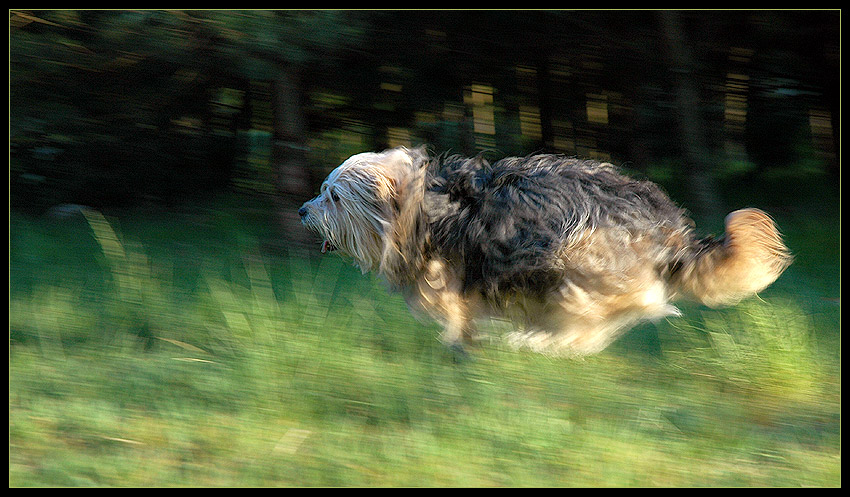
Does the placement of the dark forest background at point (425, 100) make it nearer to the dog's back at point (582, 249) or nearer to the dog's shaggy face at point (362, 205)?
the dog's shaggy face at point (362, 205)

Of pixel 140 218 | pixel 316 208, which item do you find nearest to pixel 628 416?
pixel 316 208

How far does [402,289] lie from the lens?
15.3ft

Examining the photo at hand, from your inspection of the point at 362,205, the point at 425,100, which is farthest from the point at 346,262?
the point at 425,100

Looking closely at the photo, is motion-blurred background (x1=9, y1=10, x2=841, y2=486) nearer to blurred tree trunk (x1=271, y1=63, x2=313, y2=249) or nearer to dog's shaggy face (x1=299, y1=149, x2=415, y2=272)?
blurred tree trunk (x1=271, y1=63, x2=313, y2=249)

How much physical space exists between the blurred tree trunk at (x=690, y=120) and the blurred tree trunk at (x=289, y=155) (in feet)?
12.1

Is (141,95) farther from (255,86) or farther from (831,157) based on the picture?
(831,157)

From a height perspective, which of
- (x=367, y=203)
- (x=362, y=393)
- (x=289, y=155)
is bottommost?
(x=362, y=393)

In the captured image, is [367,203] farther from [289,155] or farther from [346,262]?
[289,155]

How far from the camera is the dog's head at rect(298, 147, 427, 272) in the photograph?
4.51m

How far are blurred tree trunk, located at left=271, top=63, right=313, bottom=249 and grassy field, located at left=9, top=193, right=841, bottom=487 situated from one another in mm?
1897

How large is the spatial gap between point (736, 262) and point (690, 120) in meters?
4.17

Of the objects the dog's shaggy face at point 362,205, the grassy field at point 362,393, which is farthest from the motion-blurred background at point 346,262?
the dog's shaggy face at point 362,205

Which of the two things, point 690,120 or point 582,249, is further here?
point 690,120

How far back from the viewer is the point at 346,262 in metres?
5.32
